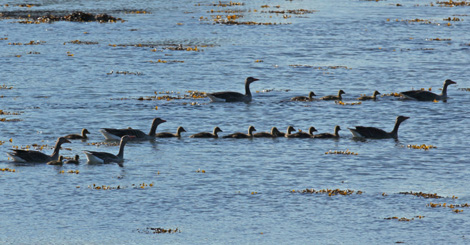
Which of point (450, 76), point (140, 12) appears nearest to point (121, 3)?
point (140, 12)

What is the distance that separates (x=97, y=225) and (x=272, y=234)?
13.0 feet

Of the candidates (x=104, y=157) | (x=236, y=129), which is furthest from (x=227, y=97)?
(x=104, y=157)

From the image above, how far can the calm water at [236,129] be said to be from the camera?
66.1 ft

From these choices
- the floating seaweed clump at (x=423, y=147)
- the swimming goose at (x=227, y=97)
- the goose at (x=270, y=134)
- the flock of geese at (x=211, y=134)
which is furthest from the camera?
the swimming goose at (x=227, y=97)

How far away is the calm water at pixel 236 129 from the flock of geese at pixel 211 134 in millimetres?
324

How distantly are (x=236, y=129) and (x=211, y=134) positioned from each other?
2241 mm

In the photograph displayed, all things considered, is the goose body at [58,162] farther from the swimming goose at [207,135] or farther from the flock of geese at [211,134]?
the swimming goose at [207,135]

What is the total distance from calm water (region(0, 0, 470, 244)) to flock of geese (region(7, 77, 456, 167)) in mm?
324

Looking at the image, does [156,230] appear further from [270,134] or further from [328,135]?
[328,135]

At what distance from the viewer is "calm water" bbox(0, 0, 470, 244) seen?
20.1m

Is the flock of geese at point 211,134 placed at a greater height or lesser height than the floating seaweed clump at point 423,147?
greater

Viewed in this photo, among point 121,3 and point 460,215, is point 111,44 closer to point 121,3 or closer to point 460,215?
point 121,3

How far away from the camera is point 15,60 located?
49.8 meters

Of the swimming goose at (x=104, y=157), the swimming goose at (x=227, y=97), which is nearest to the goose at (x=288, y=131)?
the swimming goose at (x=104, y=157)
